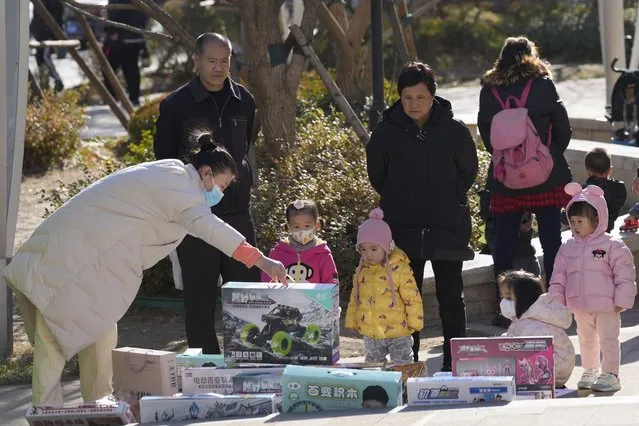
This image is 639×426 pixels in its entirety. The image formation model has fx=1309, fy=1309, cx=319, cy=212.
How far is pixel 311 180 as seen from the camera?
30.5ft

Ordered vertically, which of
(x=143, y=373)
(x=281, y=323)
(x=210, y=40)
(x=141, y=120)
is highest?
(x=141, y=120)

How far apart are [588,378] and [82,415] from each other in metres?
2.51

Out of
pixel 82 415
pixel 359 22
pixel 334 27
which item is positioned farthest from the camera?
pixel 359 22

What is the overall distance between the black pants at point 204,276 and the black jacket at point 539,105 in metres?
1.72

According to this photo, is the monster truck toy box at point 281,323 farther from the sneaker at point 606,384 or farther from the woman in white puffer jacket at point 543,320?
the sneaker at point 606,384

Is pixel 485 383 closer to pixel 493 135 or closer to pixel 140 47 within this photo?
pixel 493 135

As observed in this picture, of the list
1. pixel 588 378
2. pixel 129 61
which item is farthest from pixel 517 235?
pixel 129 61

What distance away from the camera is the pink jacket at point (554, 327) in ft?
21.3

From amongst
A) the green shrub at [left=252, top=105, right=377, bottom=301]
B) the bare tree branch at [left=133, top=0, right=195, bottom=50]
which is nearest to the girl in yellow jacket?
the green shrub at [left=252, top=105, right=377, bottom=301]

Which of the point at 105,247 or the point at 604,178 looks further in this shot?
the point at 604,178

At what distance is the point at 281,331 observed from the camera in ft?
19.9

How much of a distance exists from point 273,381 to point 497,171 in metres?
2.44

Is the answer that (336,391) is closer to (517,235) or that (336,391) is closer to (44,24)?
(517,235)

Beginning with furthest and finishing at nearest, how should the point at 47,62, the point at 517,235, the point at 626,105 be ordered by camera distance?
the point at 47,62 < the point at 626,105 < the point at 517,235
